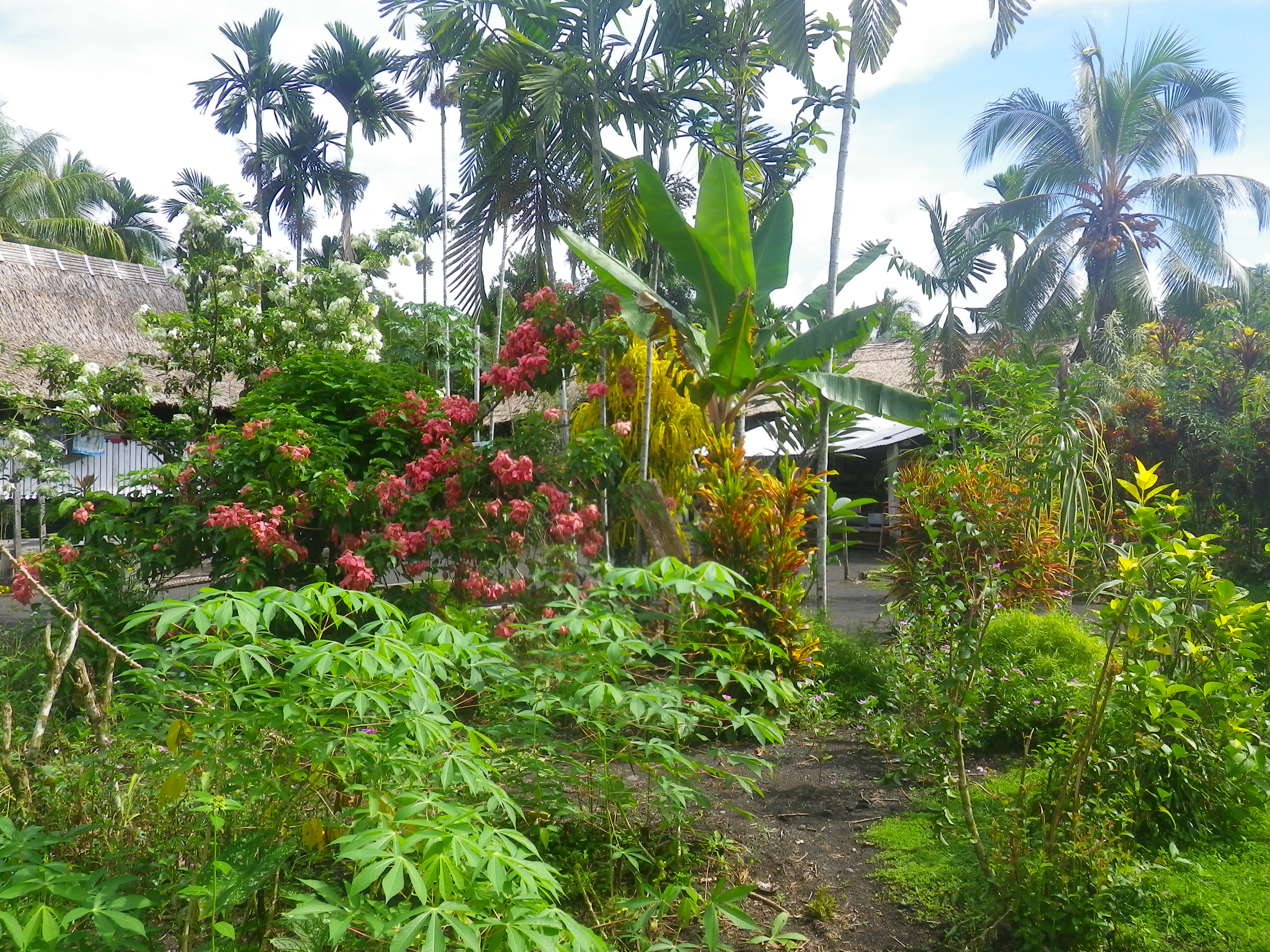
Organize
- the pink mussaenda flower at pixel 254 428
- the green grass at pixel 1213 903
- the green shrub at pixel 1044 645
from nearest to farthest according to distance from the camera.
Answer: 1. the green grass at pixel 1213 903
2. the green shrub at pixel 1044 645
3. the pink mussaenda flower at pixel 254 428

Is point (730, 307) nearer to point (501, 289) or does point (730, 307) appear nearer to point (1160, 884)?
point (501, 289)

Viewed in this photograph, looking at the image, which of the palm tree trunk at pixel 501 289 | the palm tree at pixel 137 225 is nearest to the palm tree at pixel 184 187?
the palm tree at pixel 137 225

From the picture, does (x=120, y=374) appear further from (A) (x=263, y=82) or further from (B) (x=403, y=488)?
(A) (x=263, y=82)

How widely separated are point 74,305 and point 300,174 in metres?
9.81

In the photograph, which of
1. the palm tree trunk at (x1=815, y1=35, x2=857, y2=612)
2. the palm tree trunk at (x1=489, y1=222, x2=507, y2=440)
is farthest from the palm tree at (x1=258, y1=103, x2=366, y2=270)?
the palm tree trunk at (x1=815, y1=35, x2=857, y2=612)

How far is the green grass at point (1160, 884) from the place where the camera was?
9.08 ft

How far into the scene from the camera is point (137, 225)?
2728 cm

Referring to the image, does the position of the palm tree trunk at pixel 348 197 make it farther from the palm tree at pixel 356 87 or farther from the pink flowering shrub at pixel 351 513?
the pink flowering shrub at pixel 351 513

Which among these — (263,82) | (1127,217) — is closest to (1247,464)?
(1127,217)

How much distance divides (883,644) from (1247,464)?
7.82 metres

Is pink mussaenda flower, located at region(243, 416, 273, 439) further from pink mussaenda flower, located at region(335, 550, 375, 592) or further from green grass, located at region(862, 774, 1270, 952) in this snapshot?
green grass, located at region(862, 774, 1270, 952)

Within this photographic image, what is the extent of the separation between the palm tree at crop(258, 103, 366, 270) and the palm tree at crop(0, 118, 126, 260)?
427cm

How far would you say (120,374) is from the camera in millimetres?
7949

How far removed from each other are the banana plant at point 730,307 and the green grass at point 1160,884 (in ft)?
12.2
